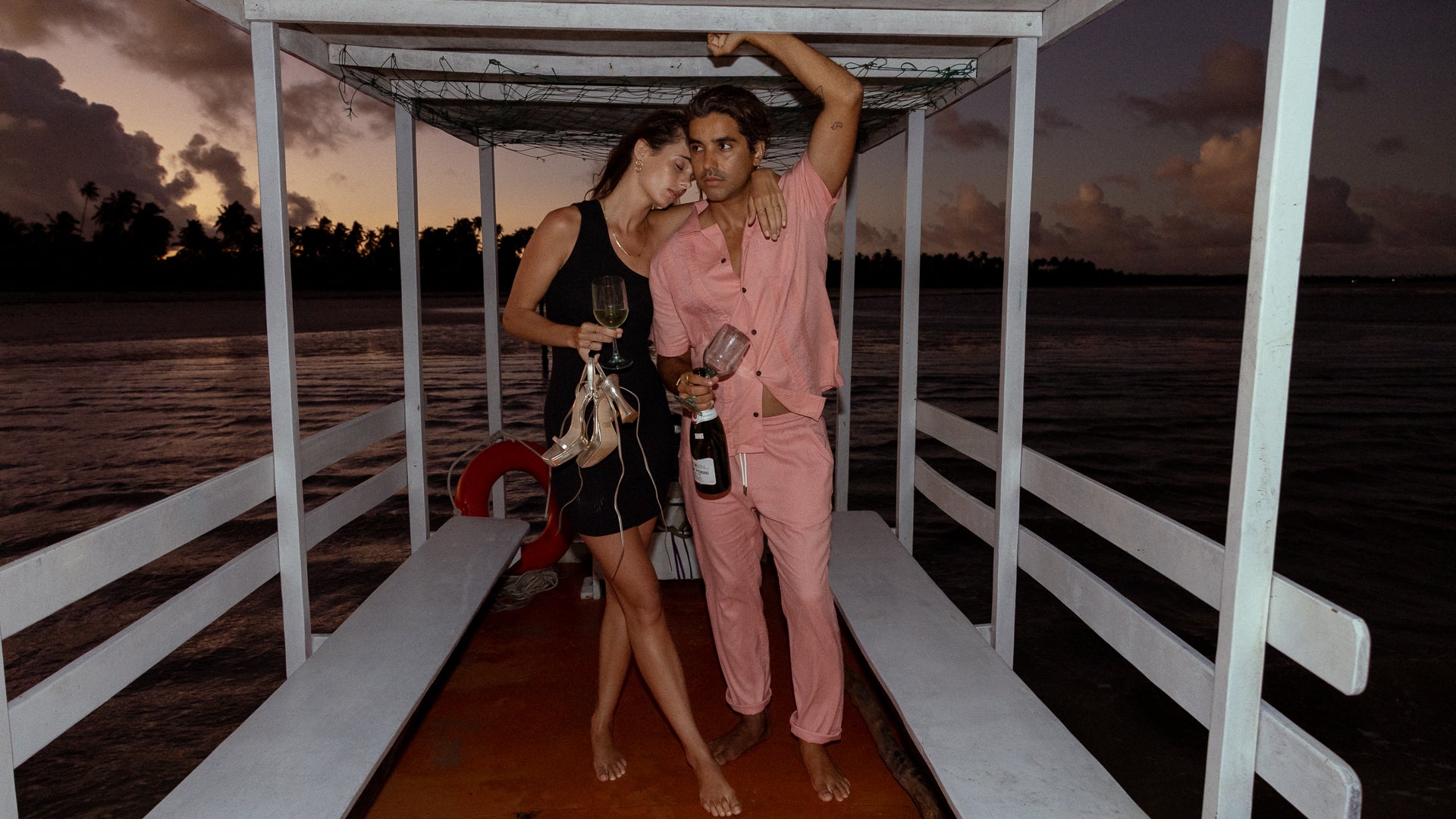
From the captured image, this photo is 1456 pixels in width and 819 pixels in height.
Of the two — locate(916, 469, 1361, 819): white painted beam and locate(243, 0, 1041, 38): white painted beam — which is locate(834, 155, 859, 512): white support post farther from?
locate(243, 0, 1041, 38): white painted beam

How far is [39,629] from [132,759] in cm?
275

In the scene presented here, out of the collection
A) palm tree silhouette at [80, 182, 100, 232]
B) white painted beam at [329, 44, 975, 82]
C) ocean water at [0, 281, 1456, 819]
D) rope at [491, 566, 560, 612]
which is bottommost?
ocean water at [0, 281, 1456, 819]

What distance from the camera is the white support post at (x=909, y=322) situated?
13.1ft

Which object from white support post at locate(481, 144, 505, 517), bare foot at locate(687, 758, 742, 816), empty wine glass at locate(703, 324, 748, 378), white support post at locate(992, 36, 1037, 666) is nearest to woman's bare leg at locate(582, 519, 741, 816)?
bare foot at locate(687, 758, 742, 816)

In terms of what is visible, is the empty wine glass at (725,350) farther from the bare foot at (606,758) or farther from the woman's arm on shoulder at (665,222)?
the bare foot at (606,758)

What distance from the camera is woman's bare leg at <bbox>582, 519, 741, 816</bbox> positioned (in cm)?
247

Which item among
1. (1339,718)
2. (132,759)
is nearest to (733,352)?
(132,759)

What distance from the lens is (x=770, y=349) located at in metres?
2.44

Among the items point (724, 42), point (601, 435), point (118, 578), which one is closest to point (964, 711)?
point (601, 435)

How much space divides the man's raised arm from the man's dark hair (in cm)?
13

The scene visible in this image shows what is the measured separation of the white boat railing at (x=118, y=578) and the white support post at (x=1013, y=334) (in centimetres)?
230

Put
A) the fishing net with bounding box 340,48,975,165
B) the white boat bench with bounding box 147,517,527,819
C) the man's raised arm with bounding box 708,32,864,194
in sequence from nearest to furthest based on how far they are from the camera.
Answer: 1. the white boat bench with bounding box 147,517,527,819
2. the man's raised arm with bounding box 708,32,864,194
3. the fishing net with bounding box 340,48,975,165

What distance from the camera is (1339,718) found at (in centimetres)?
594

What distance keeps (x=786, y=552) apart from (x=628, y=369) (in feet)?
2.14
